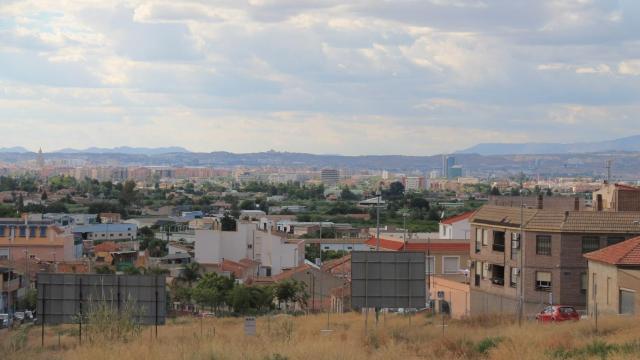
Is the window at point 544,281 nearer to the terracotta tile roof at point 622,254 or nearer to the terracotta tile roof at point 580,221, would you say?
the terracotta tile roof at point 580,221

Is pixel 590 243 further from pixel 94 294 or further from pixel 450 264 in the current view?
pixel 94 294

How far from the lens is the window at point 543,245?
3903 cm

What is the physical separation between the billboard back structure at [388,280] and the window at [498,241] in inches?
680

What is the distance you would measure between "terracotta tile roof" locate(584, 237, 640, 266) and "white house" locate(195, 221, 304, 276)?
1359 inches

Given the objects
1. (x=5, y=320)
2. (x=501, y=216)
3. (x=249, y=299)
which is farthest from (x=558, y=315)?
(x=5, y=320)

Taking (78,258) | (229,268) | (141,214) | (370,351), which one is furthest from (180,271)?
(141,214)

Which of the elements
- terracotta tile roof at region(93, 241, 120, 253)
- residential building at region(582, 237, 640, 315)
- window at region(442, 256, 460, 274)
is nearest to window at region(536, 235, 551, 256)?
residential building at region(582, 237, 640, 315)

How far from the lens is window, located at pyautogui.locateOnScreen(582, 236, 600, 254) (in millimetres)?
38656

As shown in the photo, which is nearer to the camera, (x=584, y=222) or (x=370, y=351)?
(x=370, y=351)

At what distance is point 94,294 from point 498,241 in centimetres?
2178

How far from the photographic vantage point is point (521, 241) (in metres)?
39.5

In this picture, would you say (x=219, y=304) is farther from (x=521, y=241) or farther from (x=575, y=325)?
(x=575, y=325)

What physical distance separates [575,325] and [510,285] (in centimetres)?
1543

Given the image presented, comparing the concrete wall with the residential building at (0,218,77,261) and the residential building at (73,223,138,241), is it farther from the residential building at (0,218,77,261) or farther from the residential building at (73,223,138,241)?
the residential building at (73,223,138,241)
